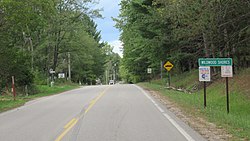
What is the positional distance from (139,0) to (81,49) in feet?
71.3

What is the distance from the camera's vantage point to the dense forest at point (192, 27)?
18266 mm

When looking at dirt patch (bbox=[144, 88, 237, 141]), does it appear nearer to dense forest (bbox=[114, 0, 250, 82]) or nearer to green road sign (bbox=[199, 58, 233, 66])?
green road sign (bbox=[199, 58, 233, 66])

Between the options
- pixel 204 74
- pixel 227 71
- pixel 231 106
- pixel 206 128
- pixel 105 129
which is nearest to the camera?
pixel 206 128

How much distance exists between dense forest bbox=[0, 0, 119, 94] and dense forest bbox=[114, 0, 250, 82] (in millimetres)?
6987

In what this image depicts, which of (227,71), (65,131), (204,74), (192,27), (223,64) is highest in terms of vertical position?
(192,27)

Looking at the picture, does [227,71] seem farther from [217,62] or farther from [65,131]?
[65,131]

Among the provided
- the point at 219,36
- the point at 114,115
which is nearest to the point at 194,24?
the point at 219,36

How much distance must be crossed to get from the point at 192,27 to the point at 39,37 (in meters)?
33.3

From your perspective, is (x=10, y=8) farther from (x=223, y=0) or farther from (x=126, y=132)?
(x=126, y=132)

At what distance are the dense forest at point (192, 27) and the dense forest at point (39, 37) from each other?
6.99 m

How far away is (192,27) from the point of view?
2008cm

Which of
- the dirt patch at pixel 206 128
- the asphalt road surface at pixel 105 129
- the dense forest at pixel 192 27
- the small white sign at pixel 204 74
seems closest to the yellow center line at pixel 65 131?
the asphalt road surface at pixel 105 129

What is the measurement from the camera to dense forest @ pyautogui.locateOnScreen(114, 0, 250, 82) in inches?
719

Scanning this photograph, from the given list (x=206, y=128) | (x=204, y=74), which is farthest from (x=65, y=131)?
(x=204, y=74)
